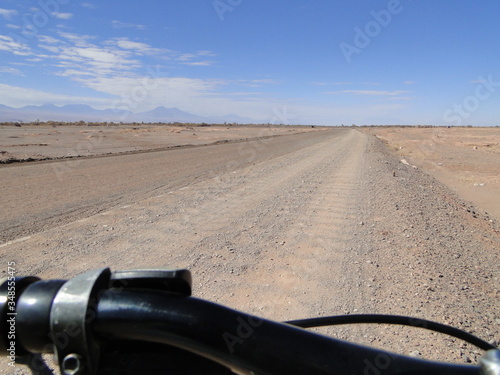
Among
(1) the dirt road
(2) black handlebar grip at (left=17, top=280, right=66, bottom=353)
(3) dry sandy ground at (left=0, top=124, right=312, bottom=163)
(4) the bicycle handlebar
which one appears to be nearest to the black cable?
(4) the bicycle handlebar

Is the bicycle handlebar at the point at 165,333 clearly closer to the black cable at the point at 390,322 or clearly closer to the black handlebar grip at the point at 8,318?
the black handlebar grip at the point at 8,318

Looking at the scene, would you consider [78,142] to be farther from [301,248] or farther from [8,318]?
[8,318]

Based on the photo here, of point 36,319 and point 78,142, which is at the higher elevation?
point 36,319

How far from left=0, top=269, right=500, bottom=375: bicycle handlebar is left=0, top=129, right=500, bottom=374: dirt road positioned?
8.44 feet

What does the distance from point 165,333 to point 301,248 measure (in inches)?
187

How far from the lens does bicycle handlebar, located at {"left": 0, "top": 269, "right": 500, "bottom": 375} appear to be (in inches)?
28.3

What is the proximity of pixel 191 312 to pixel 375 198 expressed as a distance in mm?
8630

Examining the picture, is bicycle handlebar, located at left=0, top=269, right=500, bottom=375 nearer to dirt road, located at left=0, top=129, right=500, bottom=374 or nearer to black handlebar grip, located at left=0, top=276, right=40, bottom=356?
black handlebar grip, located at left=0, top=276, right=40, bottom=356

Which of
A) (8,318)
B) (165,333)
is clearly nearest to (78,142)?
(8,318)

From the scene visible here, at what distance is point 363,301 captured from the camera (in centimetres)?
377

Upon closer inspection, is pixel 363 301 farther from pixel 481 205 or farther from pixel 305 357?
pixel 481 205

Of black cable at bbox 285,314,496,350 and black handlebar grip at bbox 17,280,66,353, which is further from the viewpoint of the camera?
black cable at bbox 285,314,496,350

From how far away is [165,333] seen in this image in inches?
29.8

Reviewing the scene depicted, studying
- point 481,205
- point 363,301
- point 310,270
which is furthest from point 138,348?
point 481,205
